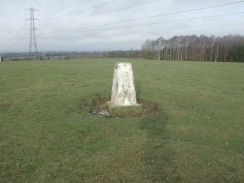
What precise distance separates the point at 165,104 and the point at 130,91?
1.56 m

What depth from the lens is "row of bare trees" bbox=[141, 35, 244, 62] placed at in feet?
189

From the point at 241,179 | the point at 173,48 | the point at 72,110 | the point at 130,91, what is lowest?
the point at 241,179

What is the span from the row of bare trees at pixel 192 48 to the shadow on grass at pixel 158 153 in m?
52.5

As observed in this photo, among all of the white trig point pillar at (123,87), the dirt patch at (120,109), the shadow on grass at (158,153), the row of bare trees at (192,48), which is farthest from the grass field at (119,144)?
the row of bare trees at (192,48)

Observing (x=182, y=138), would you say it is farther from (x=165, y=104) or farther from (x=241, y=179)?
(x=165, y=104)

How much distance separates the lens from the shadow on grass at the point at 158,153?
432 cm

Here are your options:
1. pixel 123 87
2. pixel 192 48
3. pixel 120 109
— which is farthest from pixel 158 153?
pixel 192 48

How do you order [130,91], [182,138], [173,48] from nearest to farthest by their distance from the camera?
[182,138] < [130,91] < [173,48]

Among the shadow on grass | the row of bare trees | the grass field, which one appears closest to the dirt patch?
the grass field

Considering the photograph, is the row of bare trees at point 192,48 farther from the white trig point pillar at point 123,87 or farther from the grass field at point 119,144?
the grass field at point 119,144

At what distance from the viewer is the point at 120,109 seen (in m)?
8.52

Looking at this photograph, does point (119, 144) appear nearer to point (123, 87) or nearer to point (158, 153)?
point (158, 153)

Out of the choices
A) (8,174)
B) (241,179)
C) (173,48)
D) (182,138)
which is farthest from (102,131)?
(173,48)

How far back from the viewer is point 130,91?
29.3 ft
